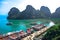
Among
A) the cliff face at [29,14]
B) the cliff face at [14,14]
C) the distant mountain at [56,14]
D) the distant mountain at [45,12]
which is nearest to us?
the cliff face at [29,14]

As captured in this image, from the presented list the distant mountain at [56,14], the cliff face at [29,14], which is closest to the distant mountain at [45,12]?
the cliff face at [29,14]

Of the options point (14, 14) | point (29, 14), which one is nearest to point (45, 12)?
point (29, 14)

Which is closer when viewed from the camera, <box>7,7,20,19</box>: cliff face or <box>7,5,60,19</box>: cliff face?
<box>7,5,60,19</box>: cliff face

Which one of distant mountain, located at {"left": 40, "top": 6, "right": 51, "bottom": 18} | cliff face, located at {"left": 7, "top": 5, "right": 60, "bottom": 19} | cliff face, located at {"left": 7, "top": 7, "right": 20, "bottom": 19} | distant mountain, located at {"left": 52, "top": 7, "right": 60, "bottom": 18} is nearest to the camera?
cliff face, located at {"left": 7, "top": 5, "right": 60, "bottom": 19}

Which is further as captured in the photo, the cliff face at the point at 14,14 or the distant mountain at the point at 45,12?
the distant mountain at the point at 45,12

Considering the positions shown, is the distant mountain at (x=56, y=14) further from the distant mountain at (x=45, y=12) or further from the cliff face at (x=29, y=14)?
the distant mountain at (x=45, y=12)

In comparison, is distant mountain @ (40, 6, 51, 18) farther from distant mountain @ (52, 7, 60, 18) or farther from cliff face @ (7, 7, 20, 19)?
cliff face @ (7, 7, 20, 19)

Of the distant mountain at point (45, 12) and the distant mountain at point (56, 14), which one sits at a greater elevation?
the distant mountain at point (45, 12)

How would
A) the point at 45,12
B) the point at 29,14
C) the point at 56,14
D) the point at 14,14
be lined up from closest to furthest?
the point at 29,14 < the point at 14,14 < the point at 56,14 < the point at 45,12

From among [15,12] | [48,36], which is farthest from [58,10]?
[48,36]

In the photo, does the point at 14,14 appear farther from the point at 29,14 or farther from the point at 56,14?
the point at 56,14

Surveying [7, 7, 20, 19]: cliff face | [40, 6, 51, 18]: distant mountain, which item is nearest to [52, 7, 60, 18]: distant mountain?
[40, 6, 51, 18]: distant mountain

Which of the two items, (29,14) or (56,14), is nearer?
(29,14)

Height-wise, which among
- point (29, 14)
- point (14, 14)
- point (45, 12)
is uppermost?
point (45, 12)
